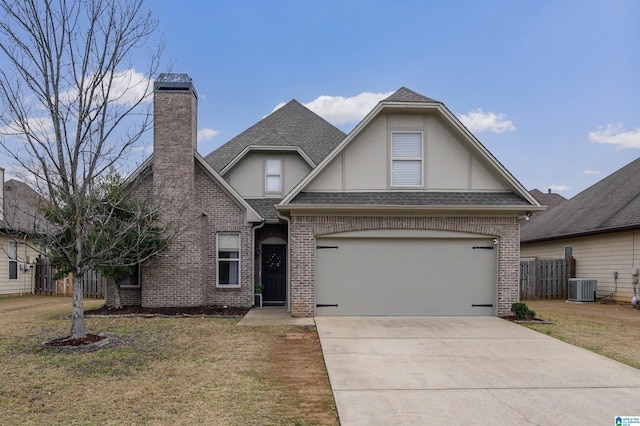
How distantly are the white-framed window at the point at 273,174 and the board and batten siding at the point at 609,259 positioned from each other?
12882 mm

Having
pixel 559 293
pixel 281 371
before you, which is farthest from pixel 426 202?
pixel 559 293

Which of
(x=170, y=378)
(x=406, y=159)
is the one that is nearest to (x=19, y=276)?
(x=170, y=378)

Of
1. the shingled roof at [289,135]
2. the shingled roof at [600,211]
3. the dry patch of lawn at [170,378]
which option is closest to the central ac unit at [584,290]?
the shingled roof at [600,211]

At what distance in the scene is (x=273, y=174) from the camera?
16406 millimetres

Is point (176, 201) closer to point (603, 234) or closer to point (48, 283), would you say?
point (48, 283)

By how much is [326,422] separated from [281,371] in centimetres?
214

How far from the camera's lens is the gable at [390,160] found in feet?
41.1

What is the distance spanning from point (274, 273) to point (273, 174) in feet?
11.4

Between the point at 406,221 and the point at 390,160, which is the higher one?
the point at 390,160

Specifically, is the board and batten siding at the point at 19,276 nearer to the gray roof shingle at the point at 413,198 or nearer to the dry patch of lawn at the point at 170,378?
the dry patch of lawn at the point at 170,378

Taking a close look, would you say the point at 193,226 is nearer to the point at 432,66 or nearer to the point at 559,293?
the point at 432,66

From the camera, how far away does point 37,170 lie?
8906mm

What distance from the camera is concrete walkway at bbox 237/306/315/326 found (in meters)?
11.5

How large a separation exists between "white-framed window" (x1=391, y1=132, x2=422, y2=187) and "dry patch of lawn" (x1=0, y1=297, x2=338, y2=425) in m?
4.90
